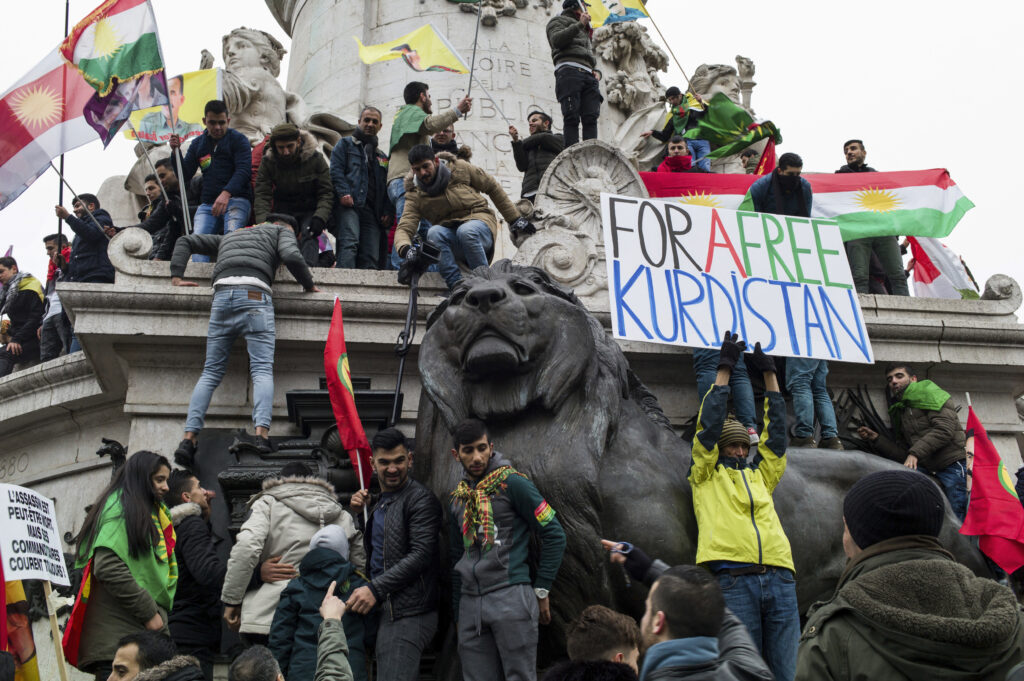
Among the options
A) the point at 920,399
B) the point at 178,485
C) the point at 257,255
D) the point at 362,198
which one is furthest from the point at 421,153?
the point at 920,399

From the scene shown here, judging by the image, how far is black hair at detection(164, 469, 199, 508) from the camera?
24.7 feet

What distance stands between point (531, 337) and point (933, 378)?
5056 millimetres

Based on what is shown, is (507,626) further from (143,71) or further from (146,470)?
(143,71)

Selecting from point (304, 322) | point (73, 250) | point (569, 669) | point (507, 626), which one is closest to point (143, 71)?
point (73, 250)

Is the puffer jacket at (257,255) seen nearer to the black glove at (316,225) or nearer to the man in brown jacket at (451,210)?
the man in brown jacket at (451,210)

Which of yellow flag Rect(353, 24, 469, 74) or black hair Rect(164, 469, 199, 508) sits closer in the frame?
black hair Rect(164, 469, 199, 508)

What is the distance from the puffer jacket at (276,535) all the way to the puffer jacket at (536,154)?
6583mm

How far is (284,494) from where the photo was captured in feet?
22.4

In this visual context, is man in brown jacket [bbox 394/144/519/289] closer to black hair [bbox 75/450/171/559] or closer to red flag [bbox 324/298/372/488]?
red flag [bbox 324/298/372/488]

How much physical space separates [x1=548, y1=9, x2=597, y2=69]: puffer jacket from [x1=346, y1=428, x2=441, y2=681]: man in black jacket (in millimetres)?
7852

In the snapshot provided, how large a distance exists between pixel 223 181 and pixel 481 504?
20.5 ft

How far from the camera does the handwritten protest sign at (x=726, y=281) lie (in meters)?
8.91

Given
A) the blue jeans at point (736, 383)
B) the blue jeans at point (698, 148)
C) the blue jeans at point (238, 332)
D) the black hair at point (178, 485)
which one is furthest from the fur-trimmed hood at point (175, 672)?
the blue jeans at point (698, 148)

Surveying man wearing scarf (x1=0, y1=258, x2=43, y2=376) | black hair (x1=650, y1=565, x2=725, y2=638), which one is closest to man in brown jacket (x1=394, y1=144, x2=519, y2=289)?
man wearing scarf (x1=0, y1=258, x2=43, y2=376)
